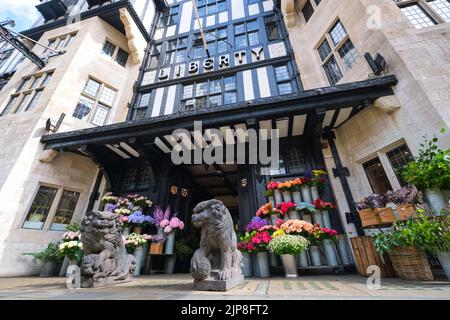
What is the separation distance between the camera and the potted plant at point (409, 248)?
8.98ft

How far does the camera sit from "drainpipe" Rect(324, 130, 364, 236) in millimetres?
4824

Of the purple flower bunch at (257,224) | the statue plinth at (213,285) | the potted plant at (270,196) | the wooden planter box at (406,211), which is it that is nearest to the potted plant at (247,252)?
the purple flower bunch at (257,224)

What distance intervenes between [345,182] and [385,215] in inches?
86.8

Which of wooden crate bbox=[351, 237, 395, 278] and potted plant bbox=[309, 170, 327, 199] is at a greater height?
potted plant bbox=[309, 170, 327, 199]

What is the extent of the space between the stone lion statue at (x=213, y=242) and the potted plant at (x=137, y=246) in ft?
10.7

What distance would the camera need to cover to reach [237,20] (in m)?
10.5

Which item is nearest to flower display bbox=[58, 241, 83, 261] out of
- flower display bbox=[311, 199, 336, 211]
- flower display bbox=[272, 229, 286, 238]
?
flower display bbox=[272, 229, 286, 238]

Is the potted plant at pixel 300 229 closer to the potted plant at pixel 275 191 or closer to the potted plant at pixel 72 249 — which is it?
the potted plant at pixel 275 191

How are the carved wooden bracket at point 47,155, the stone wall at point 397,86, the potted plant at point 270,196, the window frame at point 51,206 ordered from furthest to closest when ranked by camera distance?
1. the carved wooden bracket at point 47,155
2. the window frame at point 51,206
3. the potted plant at point 270,196
4. the stone wall at point 397,86

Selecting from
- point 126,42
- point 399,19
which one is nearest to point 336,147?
point 399,19

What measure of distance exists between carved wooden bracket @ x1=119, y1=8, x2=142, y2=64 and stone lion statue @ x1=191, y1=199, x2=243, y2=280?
1080 cm

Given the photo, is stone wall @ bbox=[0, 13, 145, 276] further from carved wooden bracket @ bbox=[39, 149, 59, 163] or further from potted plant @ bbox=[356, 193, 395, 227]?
potted plant @ bbox=[356, 193, 395, 227]

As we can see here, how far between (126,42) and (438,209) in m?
14.0

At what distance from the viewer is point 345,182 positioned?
17.3 feet
